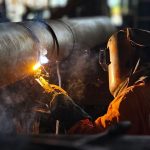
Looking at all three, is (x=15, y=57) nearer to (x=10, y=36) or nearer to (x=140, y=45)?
(x=10, y=36)

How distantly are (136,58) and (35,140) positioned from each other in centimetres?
186

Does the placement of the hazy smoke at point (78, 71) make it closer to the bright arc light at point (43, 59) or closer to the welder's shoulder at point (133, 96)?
the bright arc light at point (43, 59)

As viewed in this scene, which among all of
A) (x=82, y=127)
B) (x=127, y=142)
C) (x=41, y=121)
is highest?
(x=127, y=142)

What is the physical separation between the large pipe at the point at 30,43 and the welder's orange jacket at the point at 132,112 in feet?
2.25

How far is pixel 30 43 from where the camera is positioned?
138 inches

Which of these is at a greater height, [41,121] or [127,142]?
[127,142]

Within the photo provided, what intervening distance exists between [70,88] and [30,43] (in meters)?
1.68

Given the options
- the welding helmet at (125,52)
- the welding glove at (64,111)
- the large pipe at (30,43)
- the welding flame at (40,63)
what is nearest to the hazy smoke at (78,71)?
the large pipe at (30,43)

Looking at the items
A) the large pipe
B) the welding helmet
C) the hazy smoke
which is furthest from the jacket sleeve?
the hazy smoke

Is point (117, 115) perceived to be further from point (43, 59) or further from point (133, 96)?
point (43, 59)

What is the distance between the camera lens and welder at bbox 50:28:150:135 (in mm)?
3139

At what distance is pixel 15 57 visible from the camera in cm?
316

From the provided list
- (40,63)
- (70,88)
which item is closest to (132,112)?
(40,63)

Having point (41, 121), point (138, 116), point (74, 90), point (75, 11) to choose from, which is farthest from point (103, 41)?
point (75, 11)
